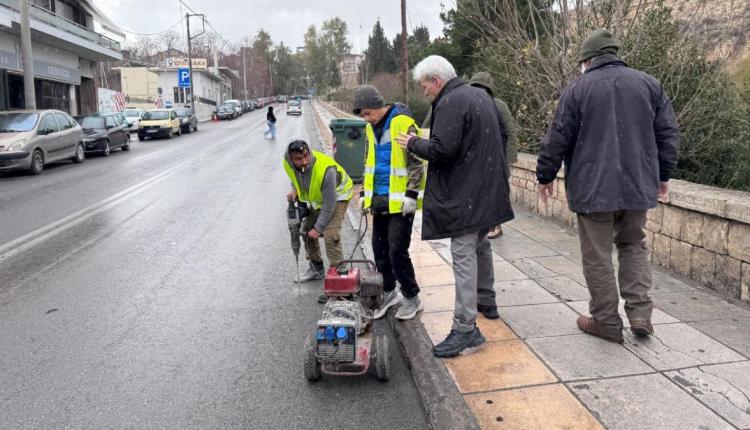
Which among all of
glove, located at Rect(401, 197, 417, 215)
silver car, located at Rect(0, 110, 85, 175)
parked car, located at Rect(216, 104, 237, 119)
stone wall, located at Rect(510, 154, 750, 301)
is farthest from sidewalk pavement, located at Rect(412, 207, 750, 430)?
parked car, located at Rect(216, 104, 237, 119)

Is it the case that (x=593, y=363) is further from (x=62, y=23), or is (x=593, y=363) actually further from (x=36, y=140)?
(x=62, y=23)

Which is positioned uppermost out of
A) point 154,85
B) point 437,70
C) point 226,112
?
point 154,85

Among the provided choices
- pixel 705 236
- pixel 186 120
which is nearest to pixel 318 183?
pixel 705 236

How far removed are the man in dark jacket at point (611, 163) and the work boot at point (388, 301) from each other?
1.57 m

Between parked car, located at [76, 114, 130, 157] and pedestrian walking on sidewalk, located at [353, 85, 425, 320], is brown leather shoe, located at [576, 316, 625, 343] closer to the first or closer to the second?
pedestrian walking on sidewalk, located at [353, 85, 425, 320]

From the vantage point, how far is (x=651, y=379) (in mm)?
3365

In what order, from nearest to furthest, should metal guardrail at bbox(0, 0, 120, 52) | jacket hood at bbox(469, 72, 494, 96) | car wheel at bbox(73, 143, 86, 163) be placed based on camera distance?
jacket hood at bbox(469, 72, 494, 96) < car wheel at bbox(73, 143, 86, 163) < metal guardrail at bbox(0, 0, 120, 52)

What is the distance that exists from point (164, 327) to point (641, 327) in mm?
3519

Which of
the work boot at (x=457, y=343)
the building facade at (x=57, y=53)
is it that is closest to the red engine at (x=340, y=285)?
the work boot at (x=457, y=343)

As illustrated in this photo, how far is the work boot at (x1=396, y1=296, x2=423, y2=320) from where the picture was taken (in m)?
4.53

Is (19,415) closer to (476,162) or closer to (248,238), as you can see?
(476,162)

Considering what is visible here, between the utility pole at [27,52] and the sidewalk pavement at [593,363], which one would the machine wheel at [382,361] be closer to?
the sidewalk pavement at [593,363]

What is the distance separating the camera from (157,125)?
29.1 meters

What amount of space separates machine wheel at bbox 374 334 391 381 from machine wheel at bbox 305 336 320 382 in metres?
0.38
